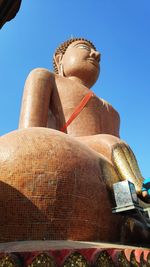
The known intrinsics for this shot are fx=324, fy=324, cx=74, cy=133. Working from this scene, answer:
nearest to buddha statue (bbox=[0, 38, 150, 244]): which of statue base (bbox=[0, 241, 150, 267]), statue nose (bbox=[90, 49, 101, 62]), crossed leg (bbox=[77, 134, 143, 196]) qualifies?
crossed leg (bbox=[77, 134, 143, 196])

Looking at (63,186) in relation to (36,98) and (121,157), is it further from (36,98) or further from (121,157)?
(36,98)

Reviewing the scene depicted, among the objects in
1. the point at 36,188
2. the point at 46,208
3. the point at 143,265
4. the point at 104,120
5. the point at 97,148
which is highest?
the point at 104,120

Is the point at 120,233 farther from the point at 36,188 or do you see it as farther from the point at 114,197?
the point at 36,188

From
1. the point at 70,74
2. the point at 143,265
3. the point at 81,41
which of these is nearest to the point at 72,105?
the point at 70,74

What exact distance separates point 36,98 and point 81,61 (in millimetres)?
1666

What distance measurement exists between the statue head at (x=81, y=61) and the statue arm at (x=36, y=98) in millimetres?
910

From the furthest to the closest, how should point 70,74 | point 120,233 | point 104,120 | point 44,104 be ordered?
point 70,74, point 104,120, point 44,104, point 120,233

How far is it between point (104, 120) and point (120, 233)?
106 inches

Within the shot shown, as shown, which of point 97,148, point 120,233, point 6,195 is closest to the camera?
point 6,195

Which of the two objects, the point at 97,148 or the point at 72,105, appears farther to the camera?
the point at 72,105

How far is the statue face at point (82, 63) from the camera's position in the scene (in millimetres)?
6180

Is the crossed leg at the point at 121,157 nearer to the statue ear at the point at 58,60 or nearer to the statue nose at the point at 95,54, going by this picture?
the statue nose at the point at 95,54

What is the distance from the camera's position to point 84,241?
8.76 ft

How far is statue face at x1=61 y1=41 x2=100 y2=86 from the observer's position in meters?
6.18
